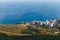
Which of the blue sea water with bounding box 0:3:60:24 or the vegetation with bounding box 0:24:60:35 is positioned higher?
the blue sea water with bounding box 0:3:60:24

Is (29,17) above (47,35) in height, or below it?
above

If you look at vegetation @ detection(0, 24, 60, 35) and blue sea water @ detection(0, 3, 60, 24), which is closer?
vegetation @ detection(0, 24, 60, 35)

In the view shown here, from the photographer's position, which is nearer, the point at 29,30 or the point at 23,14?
the point at 29,30

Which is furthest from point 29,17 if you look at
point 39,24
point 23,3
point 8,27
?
point 23,3

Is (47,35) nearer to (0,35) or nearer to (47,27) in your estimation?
(47,27)

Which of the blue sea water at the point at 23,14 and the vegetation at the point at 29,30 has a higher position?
the blue sea water at the point at 23,14

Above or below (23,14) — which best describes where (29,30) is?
below

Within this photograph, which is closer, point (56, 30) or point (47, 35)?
point (47, 35)

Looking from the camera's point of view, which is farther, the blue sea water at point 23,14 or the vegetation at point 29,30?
the blue sea water at point 23,14
